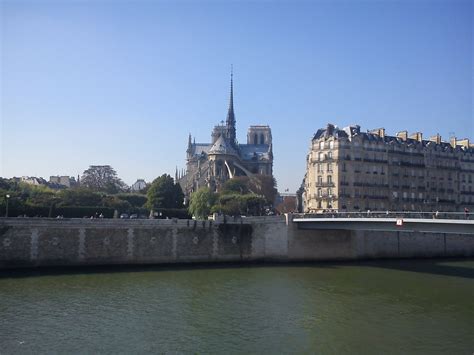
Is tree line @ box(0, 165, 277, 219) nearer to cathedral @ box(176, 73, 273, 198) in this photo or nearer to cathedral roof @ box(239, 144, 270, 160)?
→ cathedral @ box(176, 73, 273, 198)

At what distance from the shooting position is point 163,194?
74.9 metres

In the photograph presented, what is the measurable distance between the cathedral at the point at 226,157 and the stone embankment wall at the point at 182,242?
53131 mm

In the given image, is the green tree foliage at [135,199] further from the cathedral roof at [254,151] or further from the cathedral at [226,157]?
the cathedral roof at [254,151]

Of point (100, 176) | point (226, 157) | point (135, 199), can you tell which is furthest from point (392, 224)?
point (100, 176)

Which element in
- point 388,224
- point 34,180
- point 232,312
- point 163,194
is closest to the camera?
point 232,312

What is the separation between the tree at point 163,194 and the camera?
243 ft

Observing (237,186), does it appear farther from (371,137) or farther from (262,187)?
(371,137)

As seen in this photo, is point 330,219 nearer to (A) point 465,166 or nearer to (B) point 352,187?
(B) point 352,187

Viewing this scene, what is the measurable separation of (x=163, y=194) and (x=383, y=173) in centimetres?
3341

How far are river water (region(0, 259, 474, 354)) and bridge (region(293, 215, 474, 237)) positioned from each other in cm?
427

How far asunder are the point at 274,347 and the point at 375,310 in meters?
9.79

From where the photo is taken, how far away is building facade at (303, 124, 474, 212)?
222 ft

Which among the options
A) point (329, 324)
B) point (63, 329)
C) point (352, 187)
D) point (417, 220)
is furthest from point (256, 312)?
point (352, 187)

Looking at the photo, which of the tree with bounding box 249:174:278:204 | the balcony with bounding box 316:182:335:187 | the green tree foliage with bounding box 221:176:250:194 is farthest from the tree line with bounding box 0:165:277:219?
A: the tree with bounding box 249:174:278:204
